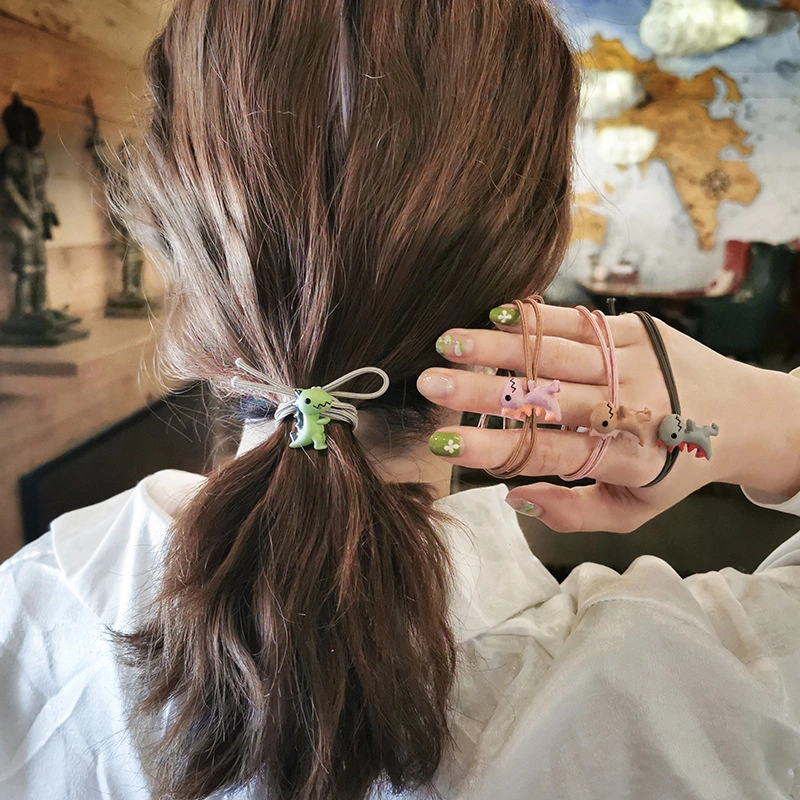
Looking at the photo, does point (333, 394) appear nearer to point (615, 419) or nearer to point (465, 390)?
point (465, 390)

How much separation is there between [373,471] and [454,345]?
0.40 ft

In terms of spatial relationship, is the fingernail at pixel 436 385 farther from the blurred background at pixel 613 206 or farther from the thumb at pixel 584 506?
the blurred background at pixel 613 206

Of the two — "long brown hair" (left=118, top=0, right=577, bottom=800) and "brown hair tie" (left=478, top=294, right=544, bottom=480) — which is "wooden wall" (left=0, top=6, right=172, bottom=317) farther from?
"brown hair tie" (left=478, top=294, right=544, bottom=480)

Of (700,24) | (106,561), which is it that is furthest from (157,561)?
(700,24)

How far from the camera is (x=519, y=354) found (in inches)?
19.0

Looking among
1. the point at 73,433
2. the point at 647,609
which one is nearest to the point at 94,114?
the point at 73,433

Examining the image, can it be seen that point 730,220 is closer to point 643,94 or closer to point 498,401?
point 643,94

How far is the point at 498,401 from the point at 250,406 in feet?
0.77

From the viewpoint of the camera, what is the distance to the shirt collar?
613 mm

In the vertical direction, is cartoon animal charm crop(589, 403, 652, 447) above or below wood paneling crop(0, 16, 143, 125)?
below

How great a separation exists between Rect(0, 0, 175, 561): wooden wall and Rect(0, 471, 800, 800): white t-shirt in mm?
434

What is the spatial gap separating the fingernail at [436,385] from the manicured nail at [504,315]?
0.23 feet

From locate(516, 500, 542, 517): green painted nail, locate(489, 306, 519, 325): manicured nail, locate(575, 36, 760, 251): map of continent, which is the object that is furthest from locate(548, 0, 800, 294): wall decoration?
locate(489, 306, 519, 325): manicured nail

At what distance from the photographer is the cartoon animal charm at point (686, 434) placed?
20.3 inches
